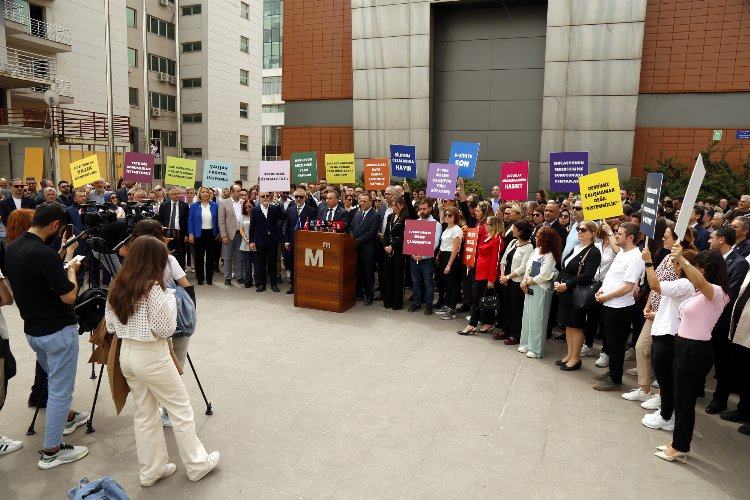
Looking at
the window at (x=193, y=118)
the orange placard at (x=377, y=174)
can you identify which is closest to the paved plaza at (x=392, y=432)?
the orange placard at (x=377, y=174)

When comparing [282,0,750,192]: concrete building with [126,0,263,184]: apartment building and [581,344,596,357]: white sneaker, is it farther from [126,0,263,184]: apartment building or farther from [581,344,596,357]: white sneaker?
[126,0,263,184]: apartment building

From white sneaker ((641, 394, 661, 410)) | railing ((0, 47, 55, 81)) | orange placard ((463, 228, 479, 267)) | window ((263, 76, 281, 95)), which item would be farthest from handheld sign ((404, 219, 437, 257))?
window ((263, 76, 281, 95))

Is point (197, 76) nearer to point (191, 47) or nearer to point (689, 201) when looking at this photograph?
point (191, 47)

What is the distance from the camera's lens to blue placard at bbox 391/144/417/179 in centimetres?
1109

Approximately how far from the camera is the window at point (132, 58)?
34719 mm

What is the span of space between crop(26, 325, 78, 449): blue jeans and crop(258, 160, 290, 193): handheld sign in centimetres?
609

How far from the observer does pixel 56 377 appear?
4.09 m

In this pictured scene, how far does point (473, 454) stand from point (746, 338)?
9.30 feet

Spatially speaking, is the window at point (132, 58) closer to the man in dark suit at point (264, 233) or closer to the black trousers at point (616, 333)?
the man in dark suit at point (264, 233)

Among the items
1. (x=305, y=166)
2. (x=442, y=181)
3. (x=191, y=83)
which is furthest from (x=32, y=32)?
(x=442, y=181)

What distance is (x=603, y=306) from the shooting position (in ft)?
19.3

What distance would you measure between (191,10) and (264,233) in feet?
117

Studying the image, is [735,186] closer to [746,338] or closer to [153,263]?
[746,338]

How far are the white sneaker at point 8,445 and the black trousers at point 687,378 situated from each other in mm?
5712
